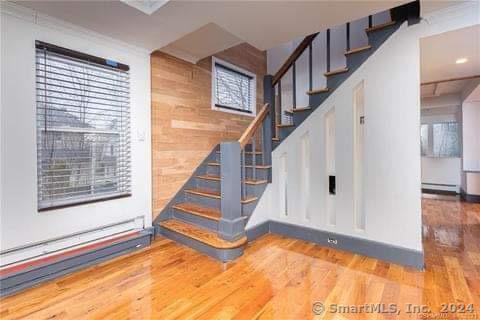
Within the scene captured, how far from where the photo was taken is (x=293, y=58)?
2953 mm

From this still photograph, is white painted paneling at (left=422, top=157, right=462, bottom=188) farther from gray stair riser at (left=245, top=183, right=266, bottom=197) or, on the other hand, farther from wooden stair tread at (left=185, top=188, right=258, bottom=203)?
wooden stair tread at (left=185, top=188, right=258, bottom=203)

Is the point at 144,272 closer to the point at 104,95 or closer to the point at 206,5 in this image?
the point at 104,95

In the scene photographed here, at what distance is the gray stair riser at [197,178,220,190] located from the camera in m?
3.21

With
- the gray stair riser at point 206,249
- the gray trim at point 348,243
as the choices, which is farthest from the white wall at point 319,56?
the gray stair riser at point 206,249

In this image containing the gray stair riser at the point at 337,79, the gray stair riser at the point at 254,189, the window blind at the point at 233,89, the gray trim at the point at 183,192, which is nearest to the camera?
the gray stair riser at the point at 337,79

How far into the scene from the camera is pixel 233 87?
4199 millimetres

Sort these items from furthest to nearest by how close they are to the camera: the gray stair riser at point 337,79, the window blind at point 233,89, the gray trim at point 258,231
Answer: the window blind at point 233,89 < the gray trim at point 258,231 < the gray stair riser at point 337,79

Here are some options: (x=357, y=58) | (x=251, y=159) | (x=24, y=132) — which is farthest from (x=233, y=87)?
(x=24, y=132)

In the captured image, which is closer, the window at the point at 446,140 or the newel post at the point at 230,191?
the newel post at the point at 230,191

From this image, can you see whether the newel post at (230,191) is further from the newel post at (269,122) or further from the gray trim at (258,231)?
the newel post at (269,122)

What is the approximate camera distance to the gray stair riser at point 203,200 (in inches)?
116

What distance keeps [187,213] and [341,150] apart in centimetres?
193

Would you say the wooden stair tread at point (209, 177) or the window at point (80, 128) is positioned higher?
the window at point (80, 128)

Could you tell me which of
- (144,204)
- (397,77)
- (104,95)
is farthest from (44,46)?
(397,77)
